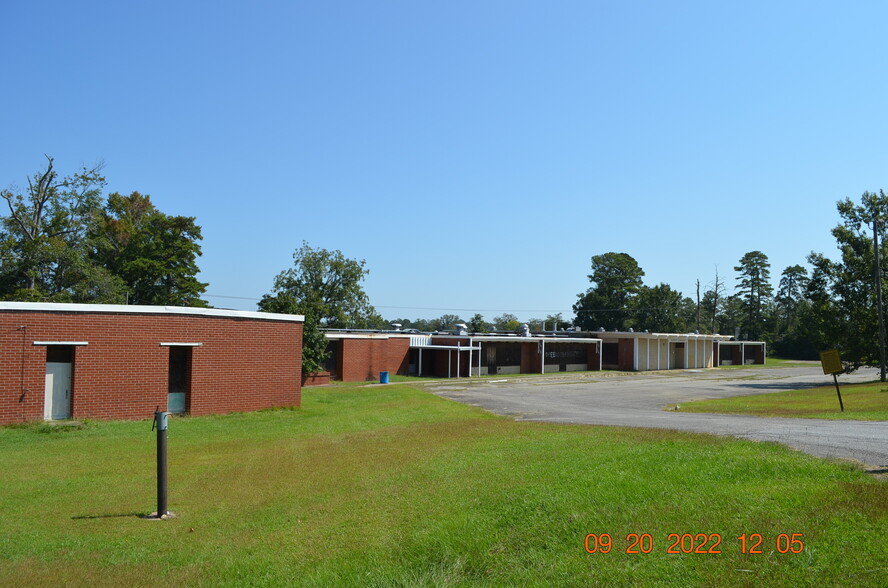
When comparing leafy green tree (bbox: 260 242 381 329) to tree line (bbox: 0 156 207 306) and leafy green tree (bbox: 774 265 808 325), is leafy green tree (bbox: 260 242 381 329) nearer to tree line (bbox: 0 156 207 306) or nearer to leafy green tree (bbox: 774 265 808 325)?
tree line (bbox: 0 156 207 306)

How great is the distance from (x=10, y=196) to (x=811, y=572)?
5330 centimetres

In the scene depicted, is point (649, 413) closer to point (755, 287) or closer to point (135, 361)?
point (135, 361)

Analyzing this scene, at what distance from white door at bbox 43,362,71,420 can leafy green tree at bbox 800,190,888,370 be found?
43188mm

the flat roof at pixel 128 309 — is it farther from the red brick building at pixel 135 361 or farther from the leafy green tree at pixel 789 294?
the leafy green tree at pixel 789 294

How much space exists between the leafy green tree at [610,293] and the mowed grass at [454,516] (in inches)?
3505

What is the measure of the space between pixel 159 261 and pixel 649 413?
46137 mm

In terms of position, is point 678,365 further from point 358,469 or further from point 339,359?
point 358,469

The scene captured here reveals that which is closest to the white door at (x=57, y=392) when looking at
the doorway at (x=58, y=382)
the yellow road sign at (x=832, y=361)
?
the doorway at (x=58, y=382)

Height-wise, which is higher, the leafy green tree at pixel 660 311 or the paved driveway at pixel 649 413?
the leafy green tree at pixel 660 311

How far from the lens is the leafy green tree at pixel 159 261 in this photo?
2172 inches

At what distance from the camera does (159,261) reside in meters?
55.8

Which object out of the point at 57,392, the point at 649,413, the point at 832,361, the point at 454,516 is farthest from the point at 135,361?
the point at 832,361

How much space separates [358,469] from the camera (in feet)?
38.5

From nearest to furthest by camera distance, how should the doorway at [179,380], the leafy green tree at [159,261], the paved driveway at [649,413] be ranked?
the paved driveway at [649,413] < the doorway at [179,380] < the leafy green tree at [159,261]
